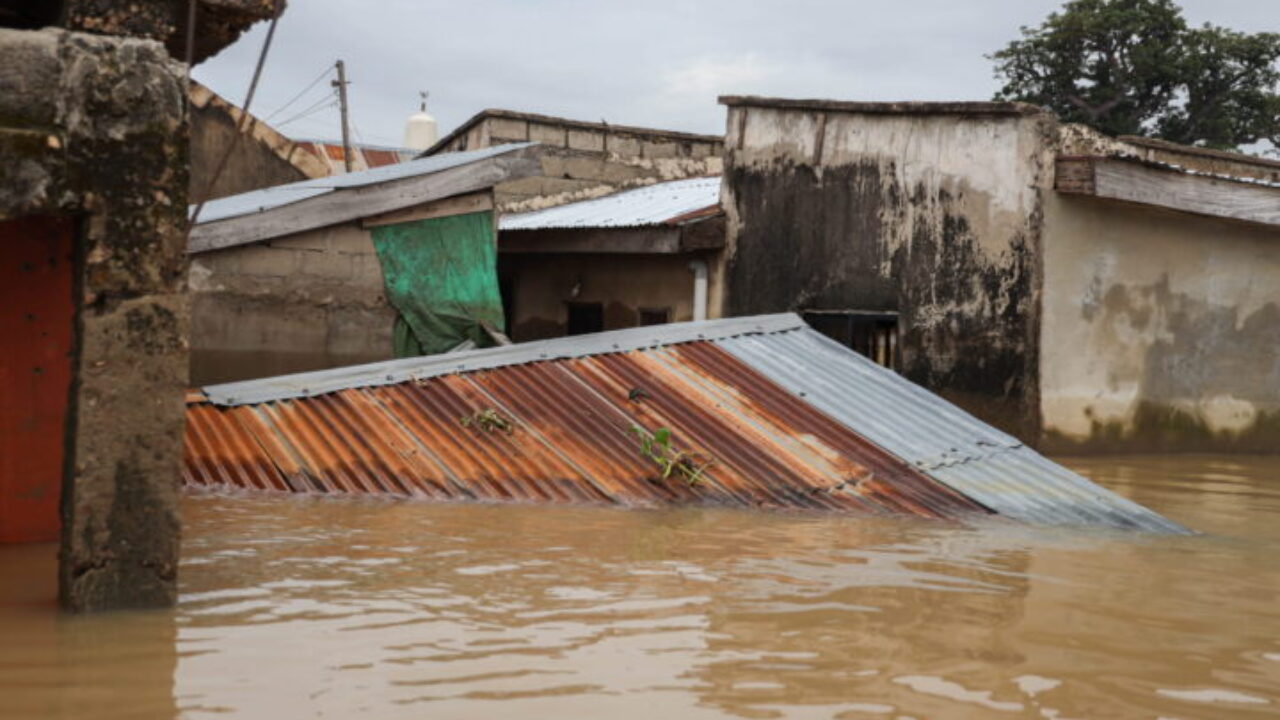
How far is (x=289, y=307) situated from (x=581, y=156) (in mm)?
7861

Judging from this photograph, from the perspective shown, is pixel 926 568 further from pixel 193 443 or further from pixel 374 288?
pixel 374 288

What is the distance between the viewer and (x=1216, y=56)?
2959cm

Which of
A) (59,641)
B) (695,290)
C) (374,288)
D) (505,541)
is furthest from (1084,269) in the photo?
(59,641)

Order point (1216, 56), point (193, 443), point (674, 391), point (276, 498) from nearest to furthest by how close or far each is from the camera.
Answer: point (276, 498) → point (193, 443) → point (674, 391) → point (1216, 56)

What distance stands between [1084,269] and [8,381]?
30.9 feet

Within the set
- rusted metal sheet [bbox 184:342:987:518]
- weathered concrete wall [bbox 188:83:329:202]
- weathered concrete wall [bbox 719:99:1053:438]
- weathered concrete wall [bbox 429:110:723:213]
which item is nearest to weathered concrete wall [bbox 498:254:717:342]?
weathered concrete wall [bbox 719:99:1053:438]

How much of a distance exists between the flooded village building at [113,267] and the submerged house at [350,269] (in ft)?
20.1

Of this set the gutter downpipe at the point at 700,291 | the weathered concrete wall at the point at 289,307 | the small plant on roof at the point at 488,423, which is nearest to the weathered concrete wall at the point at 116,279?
the small plant on roof at the point at 488,423

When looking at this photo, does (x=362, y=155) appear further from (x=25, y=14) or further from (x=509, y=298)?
(x=25, y=14)

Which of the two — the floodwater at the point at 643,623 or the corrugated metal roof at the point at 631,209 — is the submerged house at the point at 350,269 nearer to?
the corrugated metal roof at the point at 631,209

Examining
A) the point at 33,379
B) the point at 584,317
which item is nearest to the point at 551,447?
the point at 33,379

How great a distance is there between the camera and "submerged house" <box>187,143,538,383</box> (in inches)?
433

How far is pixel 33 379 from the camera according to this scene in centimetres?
629

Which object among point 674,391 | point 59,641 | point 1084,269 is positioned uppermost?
point 1084,269
